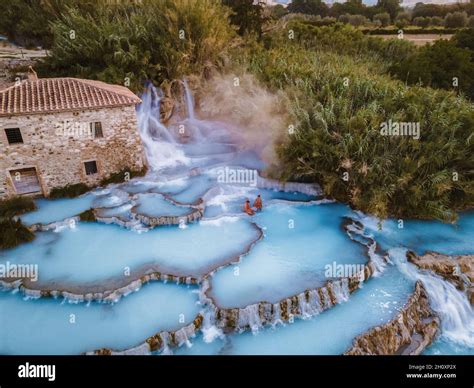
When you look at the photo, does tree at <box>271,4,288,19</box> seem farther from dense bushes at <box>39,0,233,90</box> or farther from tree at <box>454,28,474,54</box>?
dense bushes at <box>39,0,233,90</box>

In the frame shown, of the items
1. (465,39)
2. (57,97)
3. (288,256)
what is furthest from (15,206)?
(465,39)

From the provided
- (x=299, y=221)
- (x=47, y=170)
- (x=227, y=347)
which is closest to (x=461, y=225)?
(x=299, y=221)

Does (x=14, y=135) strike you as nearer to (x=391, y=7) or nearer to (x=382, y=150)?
(x=382, y=150)

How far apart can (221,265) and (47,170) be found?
9138 mm

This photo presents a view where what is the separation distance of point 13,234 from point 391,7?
157 ft

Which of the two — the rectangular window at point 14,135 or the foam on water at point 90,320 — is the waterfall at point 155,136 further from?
the foam on water at point 90,320

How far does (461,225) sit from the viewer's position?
14.7 meters

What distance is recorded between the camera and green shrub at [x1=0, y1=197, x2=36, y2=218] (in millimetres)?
14953

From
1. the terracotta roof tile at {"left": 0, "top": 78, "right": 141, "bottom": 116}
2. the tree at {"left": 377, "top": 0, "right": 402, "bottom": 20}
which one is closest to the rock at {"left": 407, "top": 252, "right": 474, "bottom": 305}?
the terracotta roof tile at {"left": 0, "top": 78, "right": 141, "bottom": 116}

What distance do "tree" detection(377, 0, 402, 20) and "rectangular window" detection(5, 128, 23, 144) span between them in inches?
1742

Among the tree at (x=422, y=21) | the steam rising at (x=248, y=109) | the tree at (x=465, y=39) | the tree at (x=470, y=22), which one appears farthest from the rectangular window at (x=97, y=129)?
the tree at (x=422, y=21)

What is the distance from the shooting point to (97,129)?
53.6 feet

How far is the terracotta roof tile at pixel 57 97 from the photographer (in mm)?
14906

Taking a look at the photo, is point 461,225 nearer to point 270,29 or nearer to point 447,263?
point 447,263
